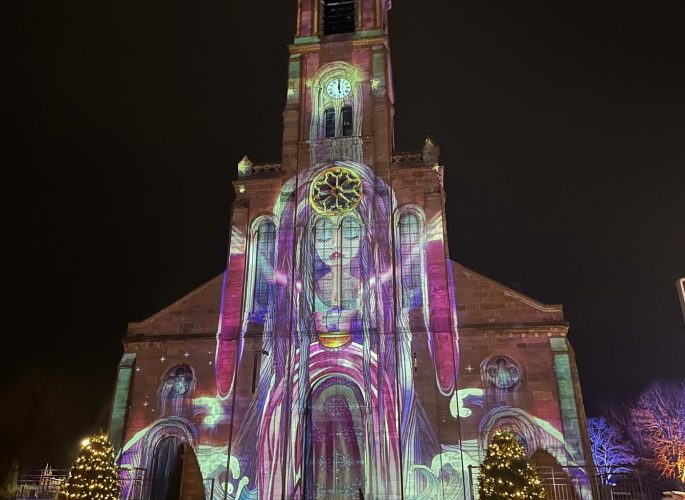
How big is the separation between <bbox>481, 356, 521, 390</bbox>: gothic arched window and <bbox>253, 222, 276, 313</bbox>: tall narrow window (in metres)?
8.70

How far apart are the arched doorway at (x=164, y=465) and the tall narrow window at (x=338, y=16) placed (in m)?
19.6

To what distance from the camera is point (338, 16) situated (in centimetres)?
2870

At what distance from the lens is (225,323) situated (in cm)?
2320

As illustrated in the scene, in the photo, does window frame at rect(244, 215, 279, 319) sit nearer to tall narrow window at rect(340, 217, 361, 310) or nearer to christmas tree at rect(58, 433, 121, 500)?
tall narrow window at rect(340, 217, 361, 310)

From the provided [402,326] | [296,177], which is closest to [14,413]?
[296,177]

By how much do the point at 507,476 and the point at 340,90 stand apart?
18.0m

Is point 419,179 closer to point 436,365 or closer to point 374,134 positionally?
point 374,134

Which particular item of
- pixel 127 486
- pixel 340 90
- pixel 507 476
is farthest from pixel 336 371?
pixel 340 90

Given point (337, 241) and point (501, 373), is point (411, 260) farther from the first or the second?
point (501, 373)

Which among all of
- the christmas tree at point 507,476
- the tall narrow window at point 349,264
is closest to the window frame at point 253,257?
the tall narrow window at point 349,264

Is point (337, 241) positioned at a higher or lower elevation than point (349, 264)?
higher

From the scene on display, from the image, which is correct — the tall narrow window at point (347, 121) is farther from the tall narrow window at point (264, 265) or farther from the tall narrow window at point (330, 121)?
the tall narrow window at point (264, 265)

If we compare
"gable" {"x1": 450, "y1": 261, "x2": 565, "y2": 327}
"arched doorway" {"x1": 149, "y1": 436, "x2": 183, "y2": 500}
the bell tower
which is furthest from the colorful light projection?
the bell tower

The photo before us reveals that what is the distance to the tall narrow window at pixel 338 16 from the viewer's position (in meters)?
28.4
